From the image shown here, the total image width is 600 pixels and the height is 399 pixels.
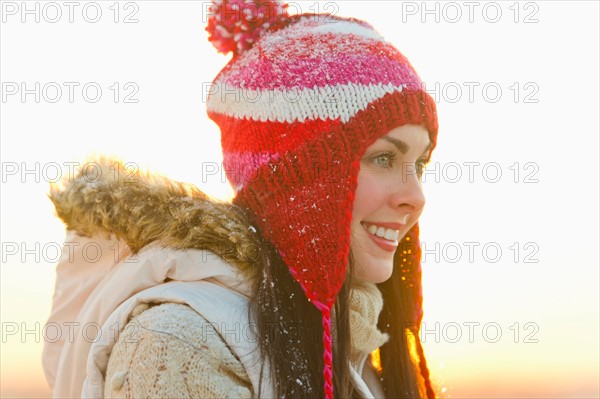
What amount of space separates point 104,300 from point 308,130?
83 centimetres

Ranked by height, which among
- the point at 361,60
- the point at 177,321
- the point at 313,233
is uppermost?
the point at 361,60

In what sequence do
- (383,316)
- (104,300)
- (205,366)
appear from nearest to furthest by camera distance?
1. (205,366)
2. (104,300)
3. (383,316)

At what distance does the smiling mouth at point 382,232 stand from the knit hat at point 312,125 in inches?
5.9

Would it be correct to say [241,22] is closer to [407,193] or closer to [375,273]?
[407,193]

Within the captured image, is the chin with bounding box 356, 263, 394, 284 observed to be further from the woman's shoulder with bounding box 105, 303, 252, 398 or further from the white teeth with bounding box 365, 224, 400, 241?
the woman's shoulder with bounding box 105, 303, 252, 398

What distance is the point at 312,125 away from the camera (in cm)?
275

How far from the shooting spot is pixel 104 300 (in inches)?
98.0

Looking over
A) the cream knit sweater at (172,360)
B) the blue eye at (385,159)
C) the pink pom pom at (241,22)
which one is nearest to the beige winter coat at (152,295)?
the cream knit sweater at (172,360)

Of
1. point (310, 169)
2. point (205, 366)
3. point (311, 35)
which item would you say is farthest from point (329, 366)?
point (311, 35)

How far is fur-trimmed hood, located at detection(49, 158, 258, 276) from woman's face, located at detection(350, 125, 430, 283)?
40 centimetres

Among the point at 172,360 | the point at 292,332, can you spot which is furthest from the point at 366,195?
the point at 172,360

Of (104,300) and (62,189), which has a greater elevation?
(62,189)

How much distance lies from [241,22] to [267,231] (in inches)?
30.4

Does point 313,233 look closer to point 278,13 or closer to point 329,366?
point 329,366
